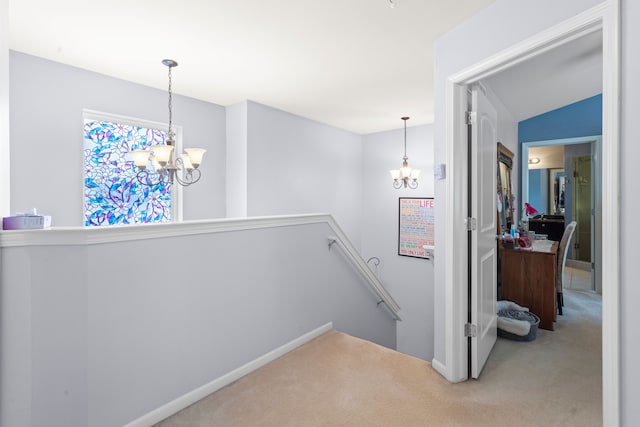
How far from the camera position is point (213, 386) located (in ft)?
7.09

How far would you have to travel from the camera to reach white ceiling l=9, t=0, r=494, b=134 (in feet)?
7.10

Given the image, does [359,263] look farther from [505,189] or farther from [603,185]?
[603,185]

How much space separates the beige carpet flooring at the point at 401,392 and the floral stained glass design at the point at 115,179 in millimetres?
2225

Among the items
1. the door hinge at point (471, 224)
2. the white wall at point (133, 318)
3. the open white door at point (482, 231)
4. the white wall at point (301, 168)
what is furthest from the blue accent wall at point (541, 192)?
the white wall at point (133, 318)

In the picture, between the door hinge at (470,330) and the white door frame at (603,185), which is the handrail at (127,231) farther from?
the door hinge at (470,330)

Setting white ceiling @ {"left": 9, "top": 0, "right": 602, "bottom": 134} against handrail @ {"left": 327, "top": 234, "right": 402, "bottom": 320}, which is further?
handrail @ {"left": 327, "top": 234, "right": 402, "bottom": 320}

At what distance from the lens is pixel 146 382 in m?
1.84

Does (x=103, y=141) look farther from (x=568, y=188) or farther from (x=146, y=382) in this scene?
(x=568, y=188)

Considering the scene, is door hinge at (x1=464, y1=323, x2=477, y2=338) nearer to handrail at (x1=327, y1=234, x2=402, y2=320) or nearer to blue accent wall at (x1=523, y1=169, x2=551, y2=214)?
handrail at (x1=327, y1=234, x2=402, y2=320)

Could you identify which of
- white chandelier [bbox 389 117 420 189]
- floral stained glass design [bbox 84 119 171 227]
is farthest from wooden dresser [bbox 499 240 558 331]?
floral stained glass design [bbox 84 119 171 227]

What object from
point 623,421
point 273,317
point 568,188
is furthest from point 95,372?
point 568,188

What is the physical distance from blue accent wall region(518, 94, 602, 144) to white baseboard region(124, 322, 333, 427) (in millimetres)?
4404

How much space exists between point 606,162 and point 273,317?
2.25 metres

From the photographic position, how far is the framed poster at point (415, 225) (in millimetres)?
5277
